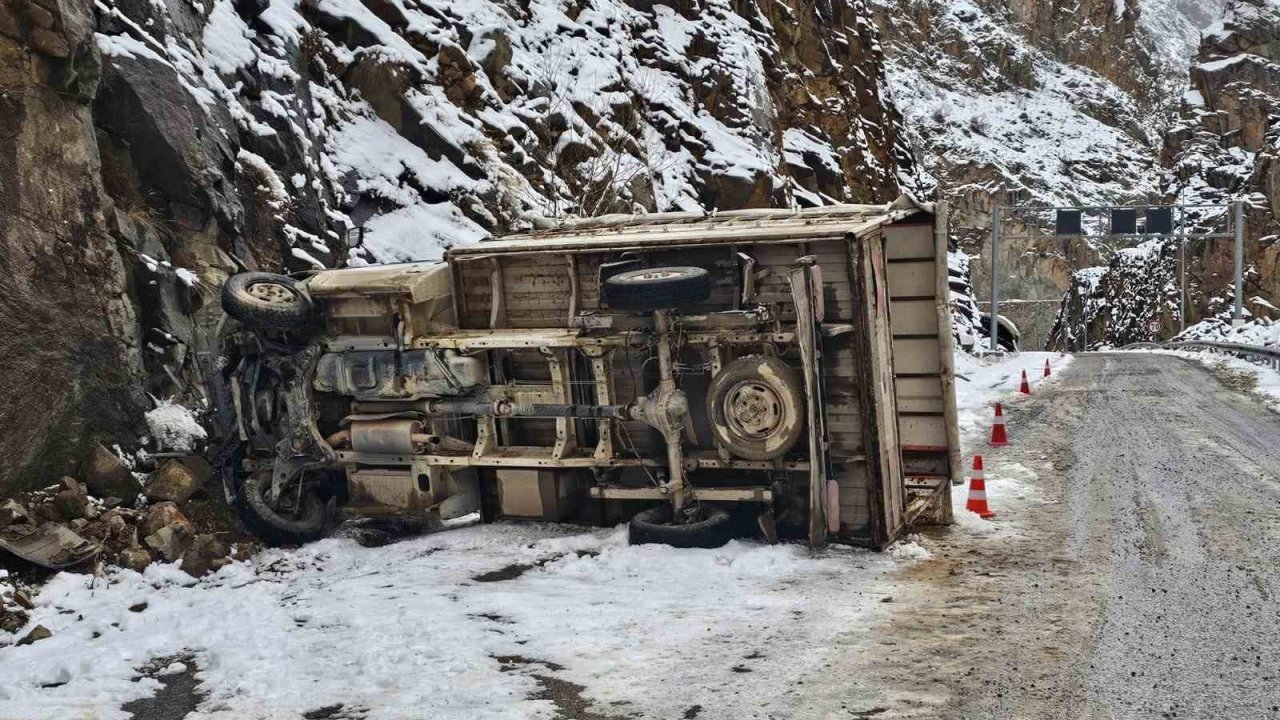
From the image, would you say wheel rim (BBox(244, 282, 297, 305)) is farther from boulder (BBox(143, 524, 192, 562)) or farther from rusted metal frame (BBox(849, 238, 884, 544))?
rusted metal frame (BBox(849, 238, 884, 544))

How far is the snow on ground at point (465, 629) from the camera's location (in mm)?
5352

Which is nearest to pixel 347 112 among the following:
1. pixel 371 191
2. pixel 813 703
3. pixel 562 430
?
pixel 371 191

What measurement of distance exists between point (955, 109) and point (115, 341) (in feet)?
463

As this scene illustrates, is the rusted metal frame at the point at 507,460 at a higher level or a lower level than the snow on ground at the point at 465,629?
higher

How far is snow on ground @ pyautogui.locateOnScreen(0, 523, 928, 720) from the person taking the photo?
5352 mm

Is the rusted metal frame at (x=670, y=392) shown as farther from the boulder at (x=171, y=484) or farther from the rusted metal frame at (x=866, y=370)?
the boulder at (x=171, y=484)

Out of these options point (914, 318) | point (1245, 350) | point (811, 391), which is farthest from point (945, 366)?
point (1245, 350)

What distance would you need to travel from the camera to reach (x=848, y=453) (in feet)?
26.0

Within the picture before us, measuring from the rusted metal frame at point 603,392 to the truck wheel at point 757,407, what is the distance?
2.90ft

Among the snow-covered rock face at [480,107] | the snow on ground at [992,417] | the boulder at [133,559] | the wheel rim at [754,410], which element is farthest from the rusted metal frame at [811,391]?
the snow-covered rock face at [480,107]

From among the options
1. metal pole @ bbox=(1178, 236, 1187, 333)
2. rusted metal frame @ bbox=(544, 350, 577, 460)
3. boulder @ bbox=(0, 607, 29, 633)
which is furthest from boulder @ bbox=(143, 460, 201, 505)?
metal pole @ bbox=(1178, 236, 1187, 333)

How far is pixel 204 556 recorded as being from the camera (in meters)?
7.52

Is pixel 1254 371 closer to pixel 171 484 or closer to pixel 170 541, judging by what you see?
pixel 171 484

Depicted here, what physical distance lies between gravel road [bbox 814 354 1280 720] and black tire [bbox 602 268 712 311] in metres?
2.57
